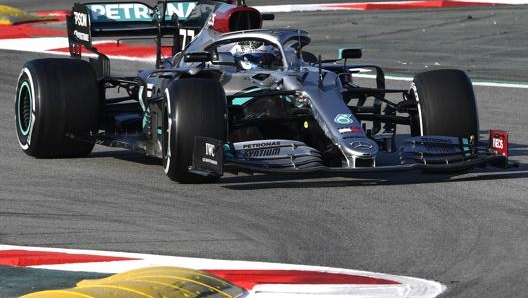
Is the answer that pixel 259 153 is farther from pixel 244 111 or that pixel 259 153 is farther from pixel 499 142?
pixel 499 142

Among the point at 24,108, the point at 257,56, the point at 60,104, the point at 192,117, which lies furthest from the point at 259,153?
the point at 24,108

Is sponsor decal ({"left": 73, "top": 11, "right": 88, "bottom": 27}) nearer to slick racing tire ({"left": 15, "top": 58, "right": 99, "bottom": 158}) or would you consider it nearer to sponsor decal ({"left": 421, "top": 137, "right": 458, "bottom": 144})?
slick racing tire ({"left": 15, "top": 58, "right": 99, "bottom": 158})

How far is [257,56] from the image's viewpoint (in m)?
11.5

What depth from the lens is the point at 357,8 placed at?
1033 inches

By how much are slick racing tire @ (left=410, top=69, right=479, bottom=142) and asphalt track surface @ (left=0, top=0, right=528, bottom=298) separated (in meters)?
0.37

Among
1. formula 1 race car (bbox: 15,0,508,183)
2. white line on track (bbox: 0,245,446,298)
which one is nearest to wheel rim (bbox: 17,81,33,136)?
formula 1 race car (bbox: 15,0,508,183)

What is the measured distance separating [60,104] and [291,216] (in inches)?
122

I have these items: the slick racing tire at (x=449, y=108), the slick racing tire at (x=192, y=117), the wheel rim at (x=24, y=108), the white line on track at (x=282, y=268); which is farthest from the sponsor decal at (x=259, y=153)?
the wheel rim at (x=24, y=108)

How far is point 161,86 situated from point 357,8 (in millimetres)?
15420

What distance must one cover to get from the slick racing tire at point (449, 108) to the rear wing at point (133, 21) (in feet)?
8.99

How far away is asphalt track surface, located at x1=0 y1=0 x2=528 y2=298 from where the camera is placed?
7785mm

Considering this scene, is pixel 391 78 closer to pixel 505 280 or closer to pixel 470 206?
pixel 470 206

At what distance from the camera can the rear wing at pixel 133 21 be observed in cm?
1266

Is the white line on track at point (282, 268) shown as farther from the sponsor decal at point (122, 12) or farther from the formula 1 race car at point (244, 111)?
the sponsor decal at point (122, 12)
